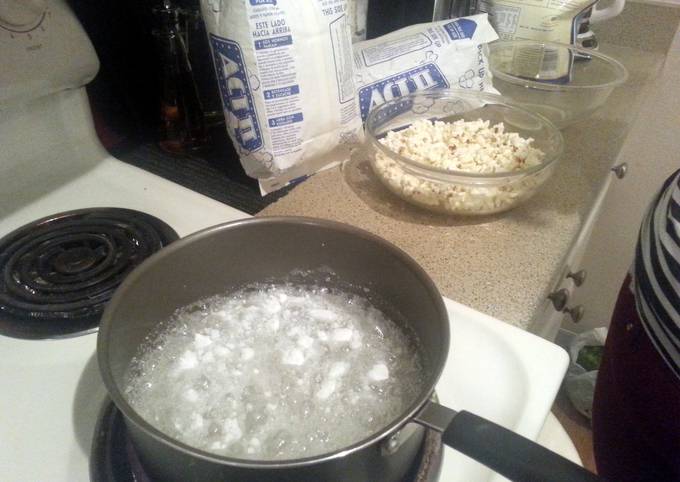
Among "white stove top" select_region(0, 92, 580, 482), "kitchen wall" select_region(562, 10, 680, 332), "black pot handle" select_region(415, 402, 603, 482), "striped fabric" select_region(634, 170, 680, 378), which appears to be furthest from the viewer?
"kitchen wall" select_region(562, 10, 680, 332)

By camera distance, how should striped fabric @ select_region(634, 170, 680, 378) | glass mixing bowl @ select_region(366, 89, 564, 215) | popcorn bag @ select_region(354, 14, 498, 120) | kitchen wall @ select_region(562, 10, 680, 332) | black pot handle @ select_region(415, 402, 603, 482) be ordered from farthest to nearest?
kitchen wall @ select_region(562, 10, 680, 332), popcorn bag @ select_region(354, 14, 498, 120), glass mixing bowl @ select_region(366, 89, 564, 215), striped fabric @ select_region(634, 170, 680, 378), black pot handle @ select_region(415, 402, 603, 482)

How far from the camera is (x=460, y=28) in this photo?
29.5 inches

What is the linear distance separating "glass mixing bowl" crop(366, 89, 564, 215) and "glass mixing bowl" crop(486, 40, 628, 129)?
9 cm

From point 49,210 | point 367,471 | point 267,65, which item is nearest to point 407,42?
point 267,65

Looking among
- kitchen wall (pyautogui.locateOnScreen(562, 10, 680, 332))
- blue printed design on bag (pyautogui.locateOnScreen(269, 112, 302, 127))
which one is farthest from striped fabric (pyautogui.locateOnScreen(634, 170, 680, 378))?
kitchen wall (pyautogui.locateOnScreen(562, 10, 680, 332))

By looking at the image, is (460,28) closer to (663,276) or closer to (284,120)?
(284,120)

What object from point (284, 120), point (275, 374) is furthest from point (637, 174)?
point (275, 374)

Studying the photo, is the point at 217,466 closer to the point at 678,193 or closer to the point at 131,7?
the point at 678,193

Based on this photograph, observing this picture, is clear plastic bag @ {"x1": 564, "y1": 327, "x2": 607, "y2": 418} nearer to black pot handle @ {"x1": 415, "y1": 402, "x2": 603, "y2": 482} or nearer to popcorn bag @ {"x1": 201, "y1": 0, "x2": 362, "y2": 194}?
popcorn bag @ {"x1": 201, "y1": 0, "x2": 362, "y2": 194}

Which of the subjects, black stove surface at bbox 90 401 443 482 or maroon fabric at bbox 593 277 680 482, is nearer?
black stove surface at bbox 90 401 443 482

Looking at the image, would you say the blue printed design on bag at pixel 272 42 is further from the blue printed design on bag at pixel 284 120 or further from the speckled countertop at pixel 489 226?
the speckled countertop at pixel 489 226

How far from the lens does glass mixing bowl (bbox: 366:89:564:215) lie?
1.93 ft

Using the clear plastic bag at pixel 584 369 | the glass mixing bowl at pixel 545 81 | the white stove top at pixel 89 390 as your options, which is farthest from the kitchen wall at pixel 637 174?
the white stove top at pixel 89 390

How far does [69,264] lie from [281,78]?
0.29 m
